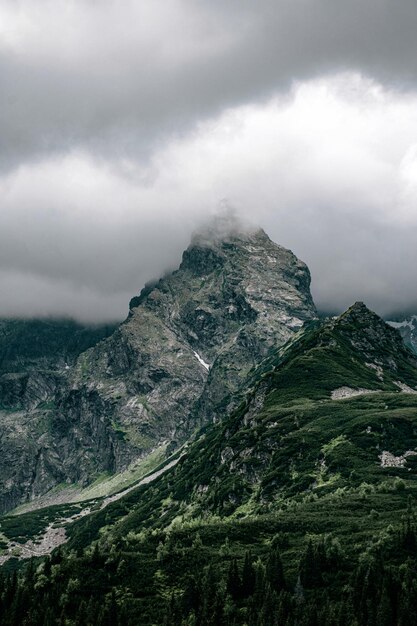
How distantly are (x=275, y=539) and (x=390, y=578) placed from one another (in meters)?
52.9

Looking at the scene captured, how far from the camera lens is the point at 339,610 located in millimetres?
119938

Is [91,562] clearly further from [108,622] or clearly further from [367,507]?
[367,507]

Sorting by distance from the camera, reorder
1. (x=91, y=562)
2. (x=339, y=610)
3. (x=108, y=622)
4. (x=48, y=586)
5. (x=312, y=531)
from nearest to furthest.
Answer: (x=339, y=610)
(x=108, y=622)
(x=48, y=586)
(x=91, y=562)
(x=312, y=531)

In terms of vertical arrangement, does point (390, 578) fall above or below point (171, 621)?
above

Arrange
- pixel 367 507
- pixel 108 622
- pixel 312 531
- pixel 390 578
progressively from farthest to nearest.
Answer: pixel 367 507
pixel 312 531
pixel 108 622
pixel 390 578

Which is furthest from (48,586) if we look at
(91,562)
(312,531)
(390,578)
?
(390,578)

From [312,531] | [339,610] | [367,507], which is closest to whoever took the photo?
[339,610]

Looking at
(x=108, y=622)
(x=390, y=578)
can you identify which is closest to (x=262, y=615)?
(x=390, y=578)

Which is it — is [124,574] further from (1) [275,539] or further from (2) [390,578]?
(2) [390,578]

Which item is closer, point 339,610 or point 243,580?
point 339,610

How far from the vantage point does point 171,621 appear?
133125mm

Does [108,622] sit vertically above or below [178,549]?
below

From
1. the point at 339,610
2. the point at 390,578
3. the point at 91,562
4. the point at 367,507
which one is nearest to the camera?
the point at 339,610

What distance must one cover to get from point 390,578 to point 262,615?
28162 millimetres
